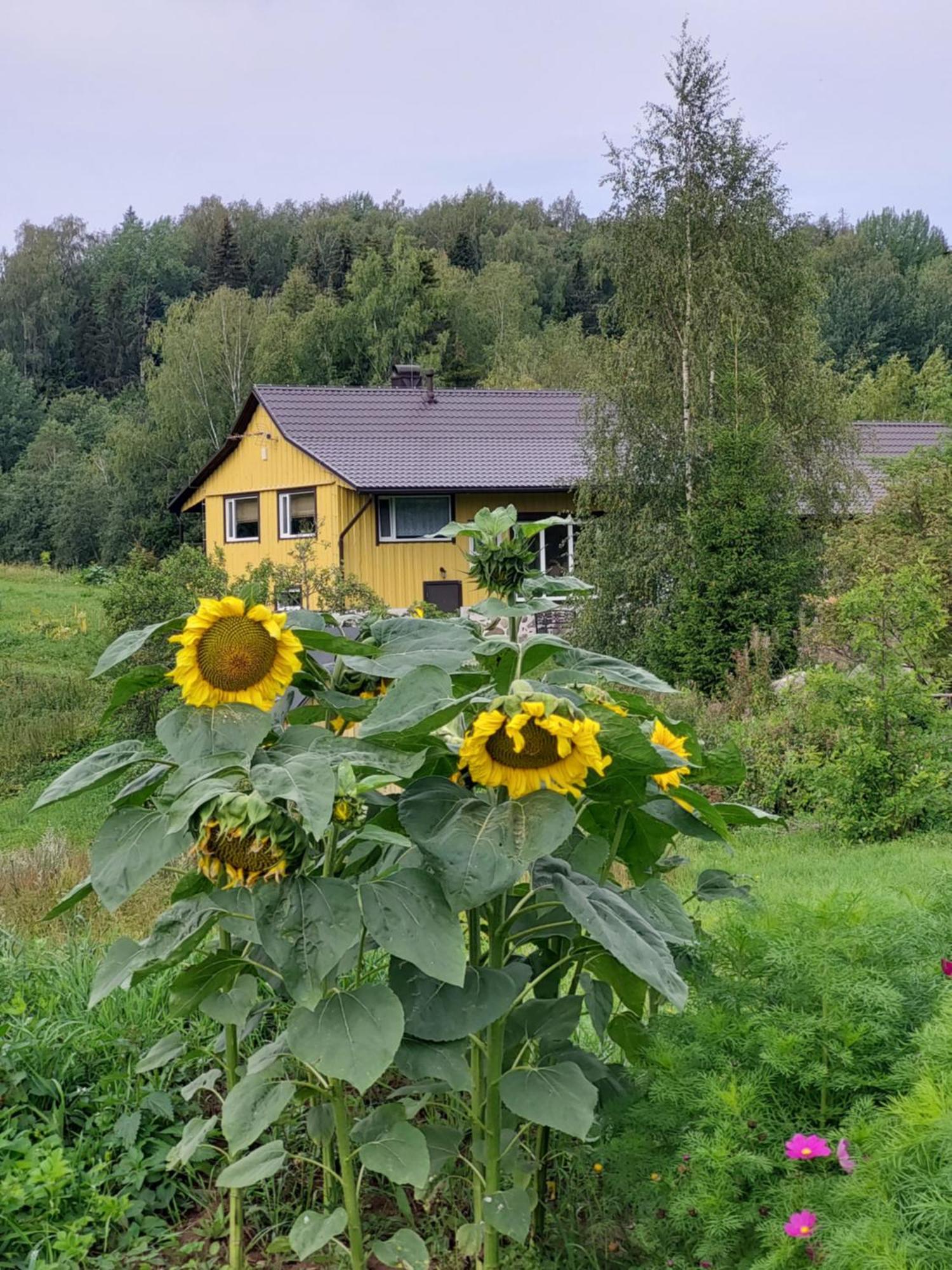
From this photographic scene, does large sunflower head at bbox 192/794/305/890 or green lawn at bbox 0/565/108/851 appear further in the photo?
green lawn at bbox 0/565/108/851

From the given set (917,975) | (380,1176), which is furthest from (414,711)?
(380,1176)

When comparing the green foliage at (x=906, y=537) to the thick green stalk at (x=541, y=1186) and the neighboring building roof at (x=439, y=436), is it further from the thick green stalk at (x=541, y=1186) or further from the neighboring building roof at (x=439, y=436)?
the thick green stalk at (x=541, y=1186)

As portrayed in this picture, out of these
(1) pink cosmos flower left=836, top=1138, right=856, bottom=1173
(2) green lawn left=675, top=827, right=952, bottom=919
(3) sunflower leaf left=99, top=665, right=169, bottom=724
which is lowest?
(2) green lawn left=675, top=827, right=952, bottom=919

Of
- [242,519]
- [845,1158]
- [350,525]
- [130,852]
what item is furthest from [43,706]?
[845,1158]

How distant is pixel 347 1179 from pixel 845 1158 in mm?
766

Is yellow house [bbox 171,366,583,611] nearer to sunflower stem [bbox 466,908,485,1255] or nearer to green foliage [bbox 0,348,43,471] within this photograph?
sunflower stem [bbox 466,908,485,1255]

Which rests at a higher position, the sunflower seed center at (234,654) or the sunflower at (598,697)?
the sunflower seed center at (234,654)

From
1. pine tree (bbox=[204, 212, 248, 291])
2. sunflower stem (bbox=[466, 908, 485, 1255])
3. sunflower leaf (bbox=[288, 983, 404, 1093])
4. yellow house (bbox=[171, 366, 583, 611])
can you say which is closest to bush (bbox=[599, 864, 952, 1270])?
sunflower stem (bbox=[466, 908, 485, 1255])

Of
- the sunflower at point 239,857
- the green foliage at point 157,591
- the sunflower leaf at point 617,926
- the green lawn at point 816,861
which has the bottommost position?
the green lawn at point 816,861

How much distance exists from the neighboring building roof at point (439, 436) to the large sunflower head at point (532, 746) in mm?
19862

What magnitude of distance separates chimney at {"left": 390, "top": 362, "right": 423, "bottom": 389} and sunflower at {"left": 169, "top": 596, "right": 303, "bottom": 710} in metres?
26.5

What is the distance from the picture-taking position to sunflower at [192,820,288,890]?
1.55 metres

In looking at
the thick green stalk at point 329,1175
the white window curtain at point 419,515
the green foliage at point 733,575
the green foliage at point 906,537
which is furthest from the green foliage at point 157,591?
the thick green stalk at point 329,1175

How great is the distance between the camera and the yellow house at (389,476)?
22.2m
